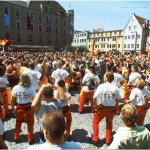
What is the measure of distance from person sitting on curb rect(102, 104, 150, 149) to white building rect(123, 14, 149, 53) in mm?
52477

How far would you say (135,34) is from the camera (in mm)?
50188

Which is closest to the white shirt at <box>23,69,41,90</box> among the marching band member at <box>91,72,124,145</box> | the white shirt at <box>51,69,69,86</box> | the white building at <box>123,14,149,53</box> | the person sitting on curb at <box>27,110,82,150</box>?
the white shirt at <box>51,69,69,86</box>

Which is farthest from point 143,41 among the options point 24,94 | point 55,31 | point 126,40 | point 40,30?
point 24,94

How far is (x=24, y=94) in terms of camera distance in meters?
3.75

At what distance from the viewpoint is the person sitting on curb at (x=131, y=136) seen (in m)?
2.01

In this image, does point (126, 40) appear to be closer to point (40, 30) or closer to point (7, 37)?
point (40, 30)

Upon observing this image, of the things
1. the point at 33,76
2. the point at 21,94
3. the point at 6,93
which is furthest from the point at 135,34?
the point at 21,94

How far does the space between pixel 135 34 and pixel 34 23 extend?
3466 centimetres

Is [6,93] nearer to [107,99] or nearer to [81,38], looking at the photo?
[107,99]

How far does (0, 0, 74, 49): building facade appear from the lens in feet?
127

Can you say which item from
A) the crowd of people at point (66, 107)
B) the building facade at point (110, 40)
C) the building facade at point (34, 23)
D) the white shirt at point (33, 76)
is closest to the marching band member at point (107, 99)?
the crowd of people at point (66, 107)

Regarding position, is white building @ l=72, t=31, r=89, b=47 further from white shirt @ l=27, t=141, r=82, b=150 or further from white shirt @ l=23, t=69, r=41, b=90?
white shirt @ l=27, t=141, r=82, b=150

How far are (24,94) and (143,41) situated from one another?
53671 mm

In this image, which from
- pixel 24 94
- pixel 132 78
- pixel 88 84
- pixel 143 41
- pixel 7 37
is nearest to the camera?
pixel 24 94
